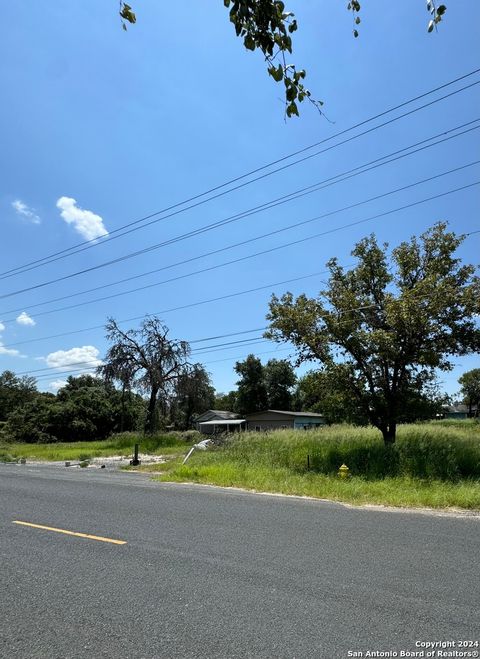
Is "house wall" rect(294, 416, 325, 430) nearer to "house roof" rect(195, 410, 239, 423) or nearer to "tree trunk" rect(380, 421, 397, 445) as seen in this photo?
"house roof" rect(195, 410, 239, 423)

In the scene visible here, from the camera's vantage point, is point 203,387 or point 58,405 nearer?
point 203,387

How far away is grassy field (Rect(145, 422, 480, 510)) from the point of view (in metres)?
12.7

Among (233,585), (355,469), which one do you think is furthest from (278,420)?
(233,585)

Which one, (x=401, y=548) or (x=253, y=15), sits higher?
(x=253, y=15)

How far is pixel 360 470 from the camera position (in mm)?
16500

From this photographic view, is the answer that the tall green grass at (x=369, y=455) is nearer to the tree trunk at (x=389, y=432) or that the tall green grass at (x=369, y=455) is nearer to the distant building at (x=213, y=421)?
the tree trunk at (x=389, y=432)

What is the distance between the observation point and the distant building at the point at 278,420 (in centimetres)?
5244

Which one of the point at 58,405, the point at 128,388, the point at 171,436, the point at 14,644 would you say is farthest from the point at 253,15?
the point at 58,405

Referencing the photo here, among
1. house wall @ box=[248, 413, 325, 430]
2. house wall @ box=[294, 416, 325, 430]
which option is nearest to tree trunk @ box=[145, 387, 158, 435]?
house wall @ box=[248, 413, 325, 430]

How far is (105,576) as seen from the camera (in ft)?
18.1

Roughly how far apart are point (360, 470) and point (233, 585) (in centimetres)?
1222

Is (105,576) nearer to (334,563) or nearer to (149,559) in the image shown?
(149,559)

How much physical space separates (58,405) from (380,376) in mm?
50342

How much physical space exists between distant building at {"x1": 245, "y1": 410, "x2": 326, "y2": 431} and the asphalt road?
4345cm
